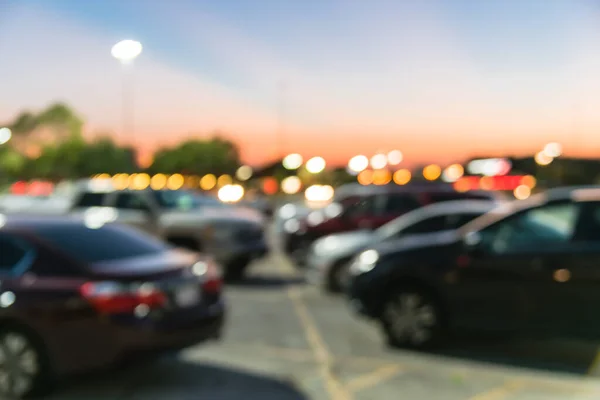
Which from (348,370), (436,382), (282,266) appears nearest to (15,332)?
(348,370)

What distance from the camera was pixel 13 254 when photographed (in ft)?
20.2

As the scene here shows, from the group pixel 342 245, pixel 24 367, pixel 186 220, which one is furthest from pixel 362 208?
pixel 24 367

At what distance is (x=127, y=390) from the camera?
20.3ft

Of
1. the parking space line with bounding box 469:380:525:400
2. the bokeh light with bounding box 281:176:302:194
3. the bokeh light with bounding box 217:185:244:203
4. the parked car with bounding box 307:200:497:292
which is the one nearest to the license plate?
the parking space line with bounding box 469:380:525:400

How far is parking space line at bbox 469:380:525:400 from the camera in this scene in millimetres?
5996

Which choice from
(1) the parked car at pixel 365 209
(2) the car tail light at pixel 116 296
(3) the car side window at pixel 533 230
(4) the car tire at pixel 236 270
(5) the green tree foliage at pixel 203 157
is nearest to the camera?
(2) the car tail light at pixel 116 296

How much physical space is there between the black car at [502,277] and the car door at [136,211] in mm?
6380

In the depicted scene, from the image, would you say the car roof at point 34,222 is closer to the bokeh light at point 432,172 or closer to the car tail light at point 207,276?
the car tail light at point 207,276

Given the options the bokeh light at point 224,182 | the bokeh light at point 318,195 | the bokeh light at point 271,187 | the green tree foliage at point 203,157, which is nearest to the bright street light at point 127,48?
the bokeh light at point 318,195

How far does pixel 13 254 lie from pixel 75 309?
2.96 ft

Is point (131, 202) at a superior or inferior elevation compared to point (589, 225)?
superior

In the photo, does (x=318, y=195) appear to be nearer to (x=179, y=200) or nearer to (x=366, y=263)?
(x=179, y=200)

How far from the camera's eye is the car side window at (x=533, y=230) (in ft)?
23.5

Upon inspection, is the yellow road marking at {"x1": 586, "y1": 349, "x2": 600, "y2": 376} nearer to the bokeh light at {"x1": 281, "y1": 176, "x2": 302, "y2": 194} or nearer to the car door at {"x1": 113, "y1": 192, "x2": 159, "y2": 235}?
the car door at {"x1": 113, "y1": 192, "x2": 159, "y2": 235}
